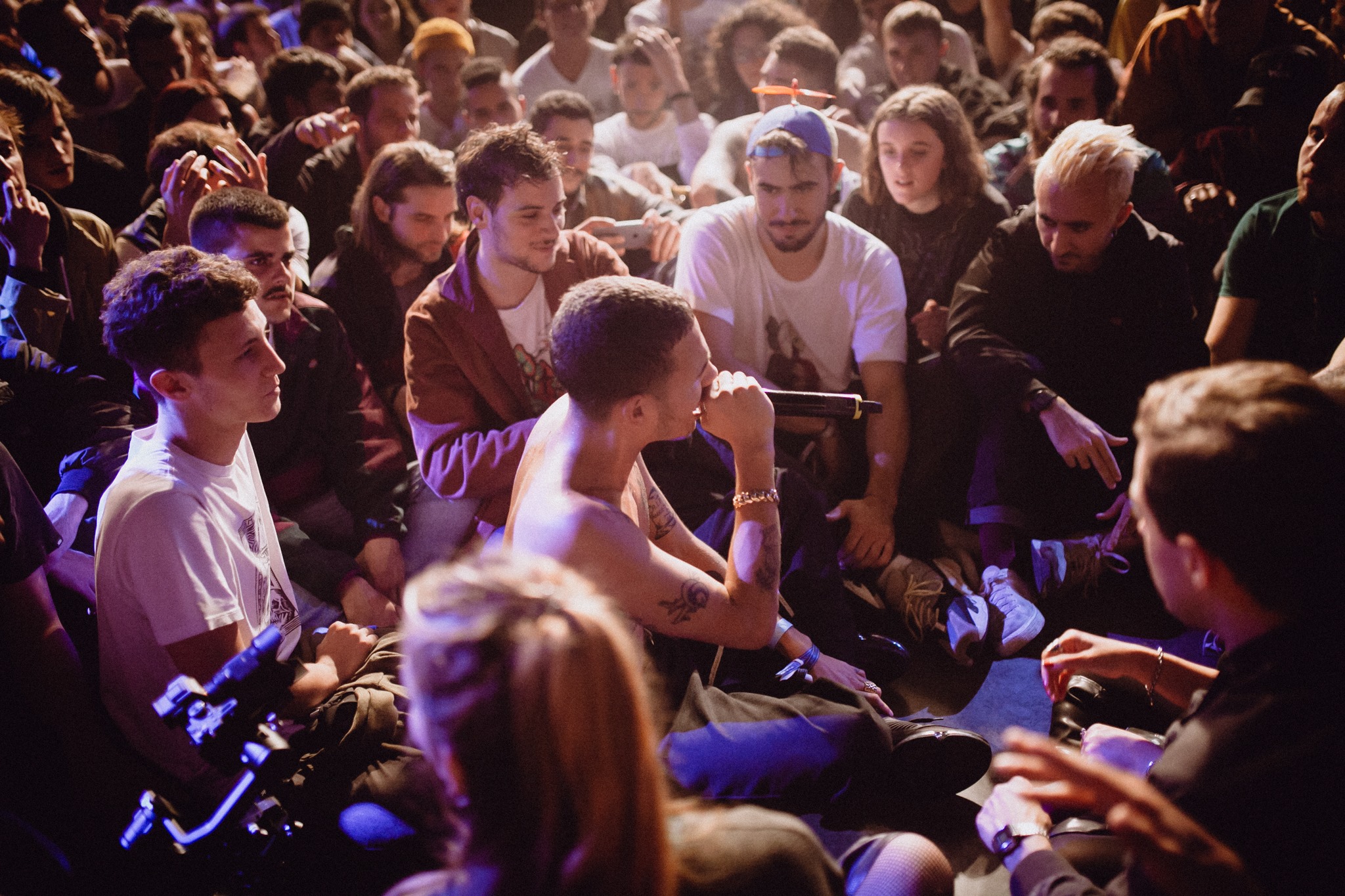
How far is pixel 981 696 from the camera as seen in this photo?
254cm

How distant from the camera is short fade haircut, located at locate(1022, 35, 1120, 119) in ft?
12.4

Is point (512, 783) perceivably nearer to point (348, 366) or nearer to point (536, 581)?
point (536, 581)

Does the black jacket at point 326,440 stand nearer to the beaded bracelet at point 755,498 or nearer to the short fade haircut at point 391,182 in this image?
the short fade haircut at point 391,182

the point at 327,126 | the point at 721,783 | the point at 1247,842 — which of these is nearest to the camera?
the point at 1247,842

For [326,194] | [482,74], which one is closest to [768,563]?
[326,194]

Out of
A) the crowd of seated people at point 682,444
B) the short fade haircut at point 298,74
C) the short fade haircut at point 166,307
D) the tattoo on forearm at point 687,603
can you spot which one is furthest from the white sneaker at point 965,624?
the short fade haircut at point 298,74

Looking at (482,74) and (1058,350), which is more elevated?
(482,74)

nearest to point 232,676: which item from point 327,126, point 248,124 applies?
point 327,126

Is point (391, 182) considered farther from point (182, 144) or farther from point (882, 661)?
point (882, 661)

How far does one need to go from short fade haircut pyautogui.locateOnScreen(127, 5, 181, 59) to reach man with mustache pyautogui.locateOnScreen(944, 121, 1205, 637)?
14.3 ft

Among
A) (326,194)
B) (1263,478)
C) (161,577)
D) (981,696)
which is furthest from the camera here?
(326,194)

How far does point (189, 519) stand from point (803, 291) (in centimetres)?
218

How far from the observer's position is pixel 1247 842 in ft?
3.50

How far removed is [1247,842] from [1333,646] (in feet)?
0.94
